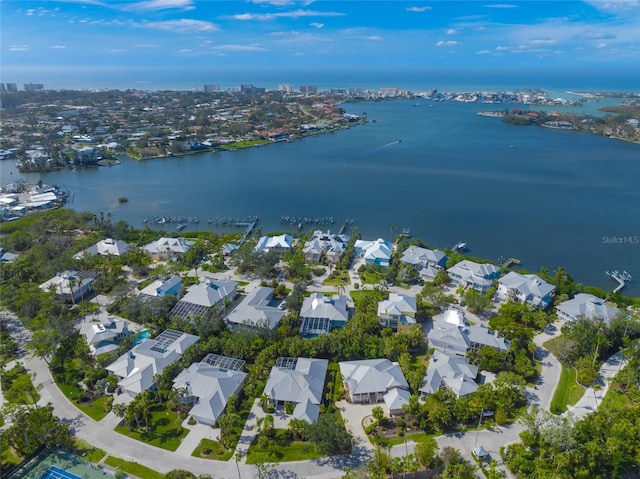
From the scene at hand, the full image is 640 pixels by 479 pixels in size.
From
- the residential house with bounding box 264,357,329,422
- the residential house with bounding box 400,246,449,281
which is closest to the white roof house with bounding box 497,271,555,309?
the residential house with bounding box 400,246,449,281

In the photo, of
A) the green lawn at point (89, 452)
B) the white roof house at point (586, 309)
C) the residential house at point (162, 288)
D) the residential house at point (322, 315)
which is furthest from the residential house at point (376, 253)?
the green lawn at point (89, 452)

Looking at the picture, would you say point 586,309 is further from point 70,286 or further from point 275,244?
point 70,286

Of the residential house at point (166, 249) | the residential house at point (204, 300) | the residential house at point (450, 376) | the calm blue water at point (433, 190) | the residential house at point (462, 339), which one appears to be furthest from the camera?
the calm blue water at point (433, 190)

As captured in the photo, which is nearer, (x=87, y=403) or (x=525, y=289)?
(x=87, y=403)

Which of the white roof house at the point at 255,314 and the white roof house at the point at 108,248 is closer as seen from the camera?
the white roof house at the point at 255,314

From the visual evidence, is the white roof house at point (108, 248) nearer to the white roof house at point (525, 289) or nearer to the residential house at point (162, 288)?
the residential house at point (162, 288)

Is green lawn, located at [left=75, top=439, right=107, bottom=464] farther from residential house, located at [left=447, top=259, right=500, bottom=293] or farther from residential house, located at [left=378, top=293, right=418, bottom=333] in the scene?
residential house, located at [left=447, top=259, right=500, bottom=293]

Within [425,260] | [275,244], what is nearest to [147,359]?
[275,244]
